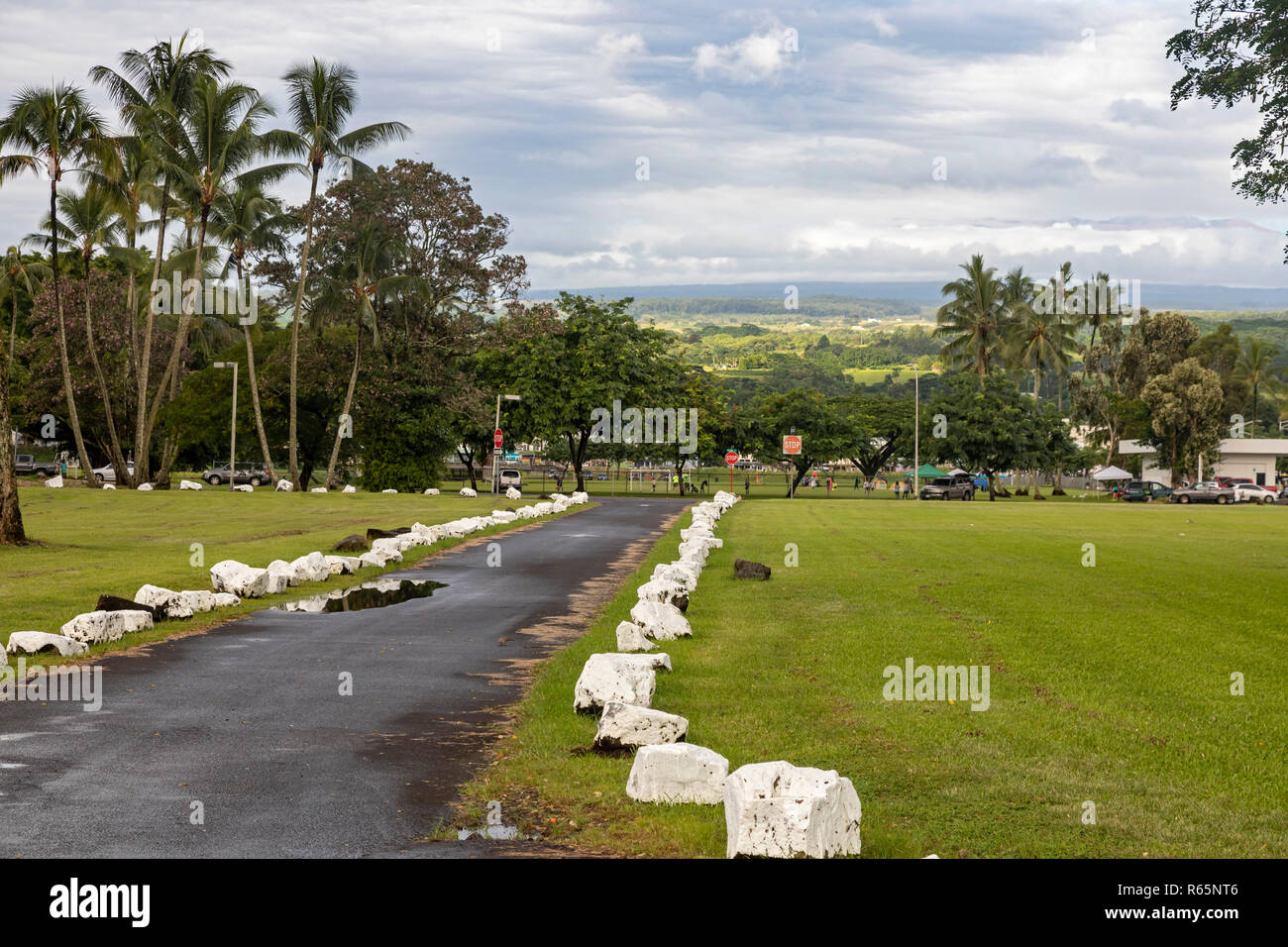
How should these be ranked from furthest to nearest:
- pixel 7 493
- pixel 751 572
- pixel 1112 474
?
1. pixel 1112 474
2. pixel 7 493
3. pixel 751 572

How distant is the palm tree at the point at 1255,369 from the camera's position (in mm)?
103938

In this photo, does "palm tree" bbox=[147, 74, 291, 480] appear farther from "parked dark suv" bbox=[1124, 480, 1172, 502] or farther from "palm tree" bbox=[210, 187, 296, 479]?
"parked dark suv" bbox=[1124, 480, 1172, 502]

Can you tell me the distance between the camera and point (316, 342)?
6216cm

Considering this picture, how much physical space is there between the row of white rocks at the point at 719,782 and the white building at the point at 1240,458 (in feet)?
281

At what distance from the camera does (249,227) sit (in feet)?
181

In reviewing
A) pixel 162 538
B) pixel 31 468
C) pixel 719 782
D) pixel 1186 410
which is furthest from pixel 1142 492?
pixel 31 468

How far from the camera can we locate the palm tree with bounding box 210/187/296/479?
54.3m

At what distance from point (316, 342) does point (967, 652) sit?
54.3 metres

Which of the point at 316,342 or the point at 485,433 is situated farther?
the point at 485,433

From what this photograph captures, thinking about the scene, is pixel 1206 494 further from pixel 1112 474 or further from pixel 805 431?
pixel 805 431

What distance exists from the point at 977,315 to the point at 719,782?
79.4 m

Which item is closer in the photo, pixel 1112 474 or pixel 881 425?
pixel 1112 474
